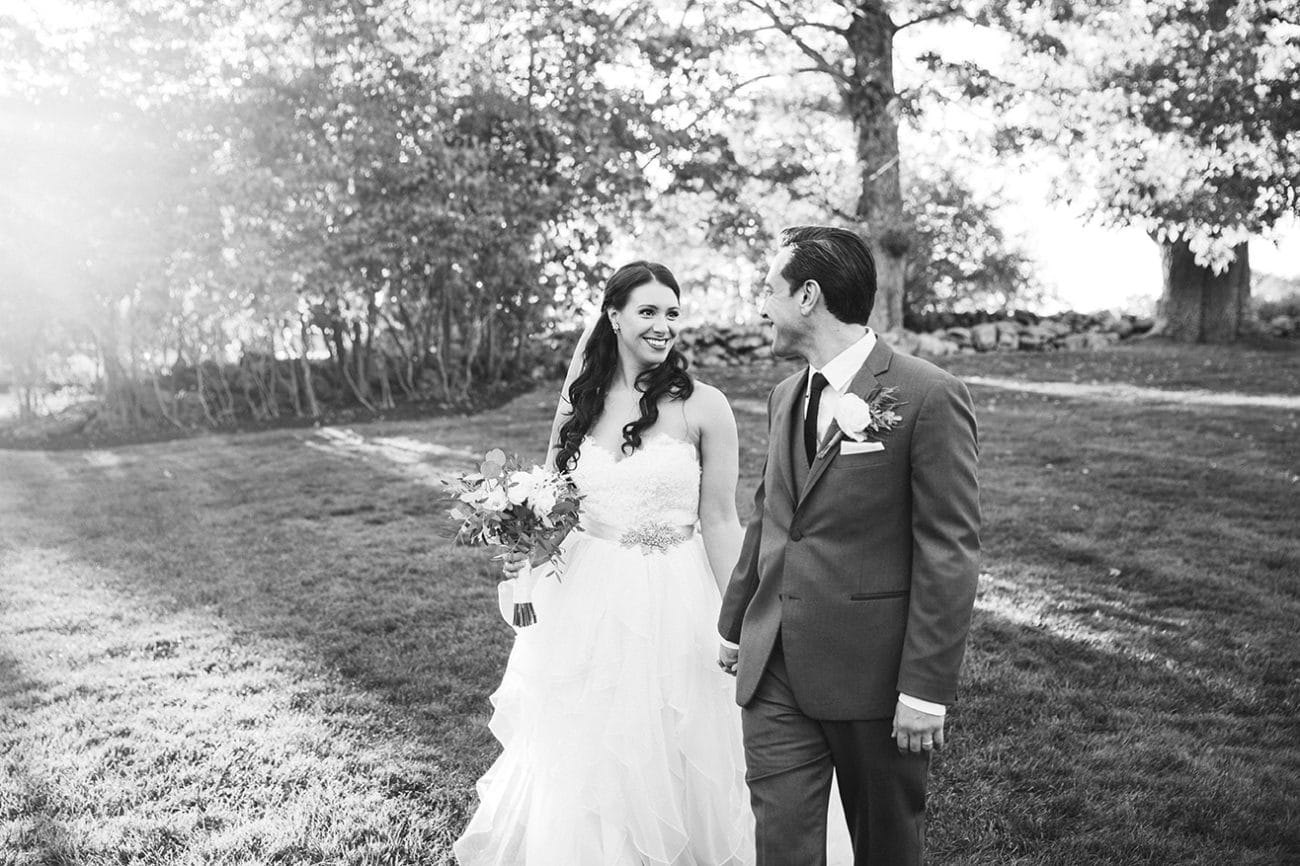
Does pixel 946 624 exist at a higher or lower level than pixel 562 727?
higher

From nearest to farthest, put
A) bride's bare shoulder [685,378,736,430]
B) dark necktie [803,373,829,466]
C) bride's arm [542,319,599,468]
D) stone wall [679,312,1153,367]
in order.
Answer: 1. dark necktie [803,373,829,466]
2. bride's bare shoulder [685,378,736,430]
3. bride's arm [542,319,599,468]
4. stone wall [679,312,1153,367]

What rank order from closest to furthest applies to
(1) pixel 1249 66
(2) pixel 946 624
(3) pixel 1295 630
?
(2) pixel 946 624 < (3) pixel 1295 630 < (1) pixel 1249 66

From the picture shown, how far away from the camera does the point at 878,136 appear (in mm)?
18406

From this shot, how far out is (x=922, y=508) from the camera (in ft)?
8.46

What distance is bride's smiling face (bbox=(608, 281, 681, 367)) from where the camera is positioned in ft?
12.7

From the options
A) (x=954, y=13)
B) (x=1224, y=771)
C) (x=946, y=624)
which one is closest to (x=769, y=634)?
(x=946, y=624)

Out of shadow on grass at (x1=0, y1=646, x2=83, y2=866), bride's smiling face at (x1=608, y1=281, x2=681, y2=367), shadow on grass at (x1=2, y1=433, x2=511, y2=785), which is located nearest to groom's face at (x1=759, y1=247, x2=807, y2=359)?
bride's smiling face at (x1=608, y1=281, x2=681, y2=367)

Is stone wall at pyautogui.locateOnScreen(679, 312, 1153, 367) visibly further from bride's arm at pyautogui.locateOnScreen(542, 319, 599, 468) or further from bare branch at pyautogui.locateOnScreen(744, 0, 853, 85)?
bride's arm at pyautogui.locateOnScreen(542, 319, 599, 468)

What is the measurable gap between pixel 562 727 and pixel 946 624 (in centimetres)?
166

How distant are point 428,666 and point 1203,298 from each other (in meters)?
19.3

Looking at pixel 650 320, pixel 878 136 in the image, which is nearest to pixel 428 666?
pixel 650 320

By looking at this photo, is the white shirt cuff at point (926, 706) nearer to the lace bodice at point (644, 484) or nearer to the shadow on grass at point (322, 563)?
the lace bodice at point (644, 484)

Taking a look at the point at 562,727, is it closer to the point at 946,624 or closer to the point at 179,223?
the point at 946,624

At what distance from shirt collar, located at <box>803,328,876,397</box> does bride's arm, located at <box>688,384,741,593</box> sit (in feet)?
3.71
